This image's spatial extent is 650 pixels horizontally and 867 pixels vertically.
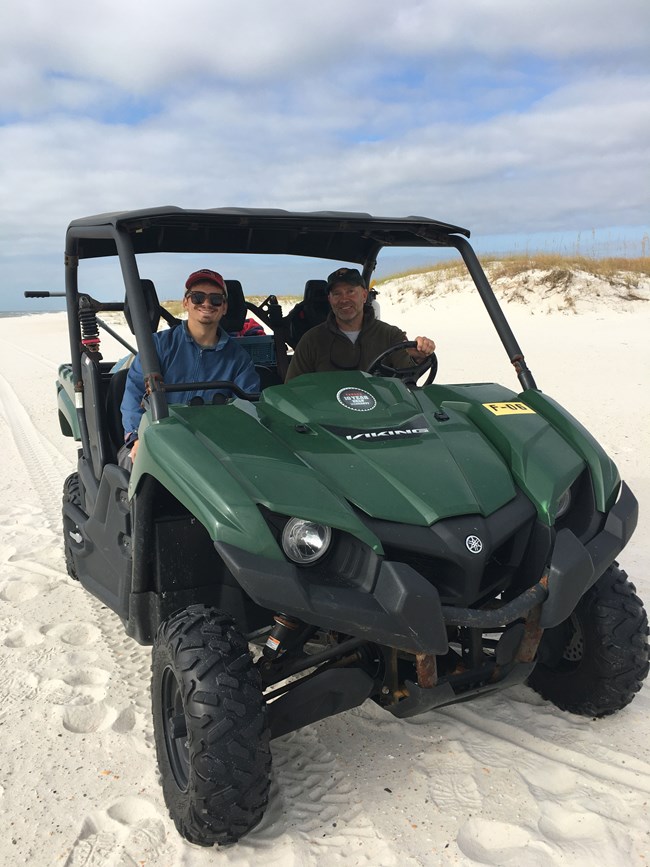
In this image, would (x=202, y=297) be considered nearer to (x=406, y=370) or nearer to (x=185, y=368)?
(x=185, y=368)

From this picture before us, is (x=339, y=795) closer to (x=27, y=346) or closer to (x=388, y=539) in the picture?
(x=388, y=539)

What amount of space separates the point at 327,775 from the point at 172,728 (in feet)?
1.88

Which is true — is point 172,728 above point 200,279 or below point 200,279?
below

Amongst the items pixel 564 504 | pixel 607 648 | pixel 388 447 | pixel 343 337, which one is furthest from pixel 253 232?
pixel 607 648

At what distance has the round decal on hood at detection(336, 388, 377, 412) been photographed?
9.58 ft

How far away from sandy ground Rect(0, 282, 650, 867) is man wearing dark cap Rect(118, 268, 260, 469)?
0.99 metres

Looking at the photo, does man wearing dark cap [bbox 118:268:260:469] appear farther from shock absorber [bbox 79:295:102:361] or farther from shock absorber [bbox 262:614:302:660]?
shock absorber [bbox 262:614:302:660]

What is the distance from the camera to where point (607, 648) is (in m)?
2.85

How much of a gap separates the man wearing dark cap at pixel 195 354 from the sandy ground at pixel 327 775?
99cm

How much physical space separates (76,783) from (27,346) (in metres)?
24.0

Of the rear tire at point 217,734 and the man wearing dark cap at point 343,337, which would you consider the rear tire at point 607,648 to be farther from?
the man wearing dark cap at point 343,337

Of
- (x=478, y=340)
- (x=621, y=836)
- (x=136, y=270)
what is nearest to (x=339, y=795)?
(x=621, y=836)

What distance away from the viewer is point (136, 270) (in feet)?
9.62

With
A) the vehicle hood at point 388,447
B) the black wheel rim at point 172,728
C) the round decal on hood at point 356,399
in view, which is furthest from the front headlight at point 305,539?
the round decal on hood at point 356,399
